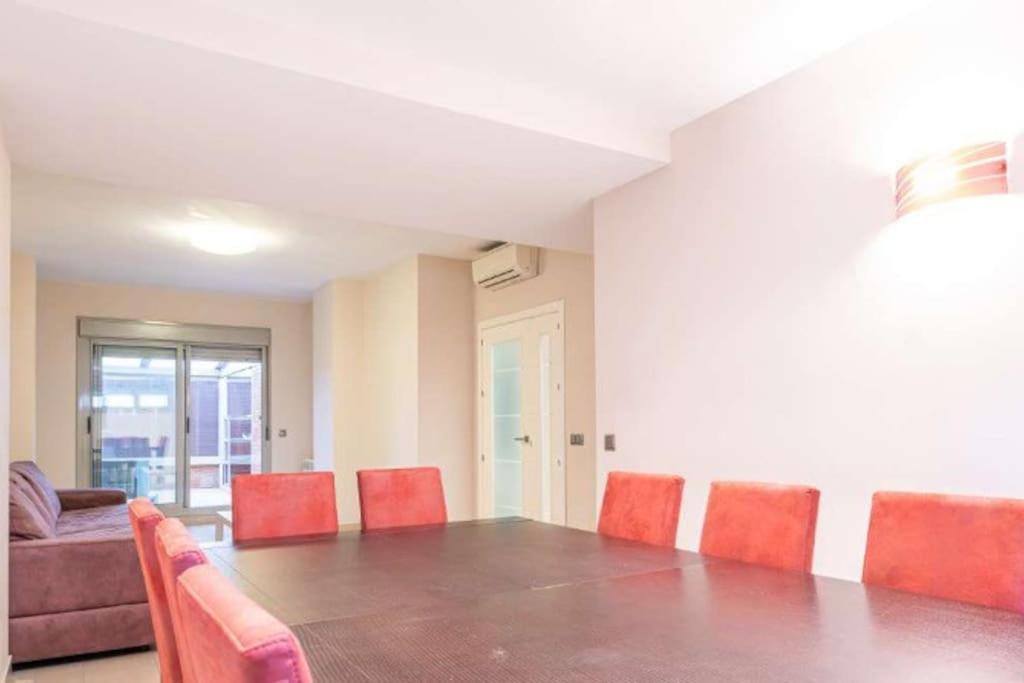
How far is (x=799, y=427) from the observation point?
2.70 metres

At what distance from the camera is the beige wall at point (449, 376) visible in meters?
6.08

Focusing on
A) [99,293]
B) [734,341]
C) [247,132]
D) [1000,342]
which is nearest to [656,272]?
[734,341]

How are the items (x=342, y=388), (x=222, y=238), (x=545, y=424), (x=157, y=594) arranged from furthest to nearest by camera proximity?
(x=342, y=388) < (x=545, y=424) < (x=222, y=238) < (x=157, y=594)

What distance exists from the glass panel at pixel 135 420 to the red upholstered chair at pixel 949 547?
740 centimetres

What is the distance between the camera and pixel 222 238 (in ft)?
16.8

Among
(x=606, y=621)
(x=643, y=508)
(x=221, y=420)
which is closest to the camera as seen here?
(x=606, y=621)

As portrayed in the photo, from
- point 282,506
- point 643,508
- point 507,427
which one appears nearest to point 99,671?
point 282,506

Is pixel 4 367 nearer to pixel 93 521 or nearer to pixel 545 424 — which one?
pixel 93 521

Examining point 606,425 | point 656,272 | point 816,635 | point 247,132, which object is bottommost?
point 816,635

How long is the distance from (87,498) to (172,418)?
2.04 metres

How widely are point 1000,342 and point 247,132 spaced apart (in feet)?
9.23

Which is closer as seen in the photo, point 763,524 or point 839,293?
point 763,524

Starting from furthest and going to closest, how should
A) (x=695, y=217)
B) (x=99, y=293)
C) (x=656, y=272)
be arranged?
(x=99, y=293) → (x=656, y=272) → (x=695, y=217)

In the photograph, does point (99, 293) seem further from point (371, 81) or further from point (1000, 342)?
point (1000, 342)
